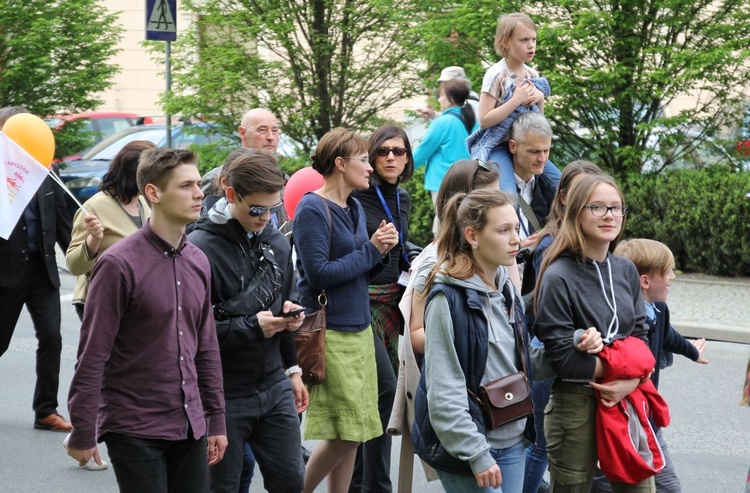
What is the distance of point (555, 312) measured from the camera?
4.28 meters

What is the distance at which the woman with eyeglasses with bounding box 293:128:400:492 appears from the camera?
198 inches

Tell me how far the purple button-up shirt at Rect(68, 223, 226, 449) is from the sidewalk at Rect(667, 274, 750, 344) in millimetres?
6908

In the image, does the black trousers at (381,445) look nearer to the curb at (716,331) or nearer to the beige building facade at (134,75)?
the curb at (716,331)

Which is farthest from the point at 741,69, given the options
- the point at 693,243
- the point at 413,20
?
the point at 413,20

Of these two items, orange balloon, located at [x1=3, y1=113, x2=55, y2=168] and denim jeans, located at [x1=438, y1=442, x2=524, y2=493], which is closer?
denim jeans, located at [x1=438, y1=442, x2=524, y2=493]

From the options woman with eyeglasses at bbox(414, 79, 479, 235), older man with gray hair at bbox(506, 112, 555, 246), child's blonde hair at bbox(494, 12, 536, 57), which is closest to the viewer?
older man with gray hair at bbox(506, 112, 555, 246)

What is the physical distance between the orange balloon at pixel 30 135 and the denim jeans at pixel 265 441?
2.48 m

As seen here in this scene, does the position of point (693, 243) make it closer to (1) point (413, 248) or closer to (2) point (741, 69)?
(2) point (741, 69)

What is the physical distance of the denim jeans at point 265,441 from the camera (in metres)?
4.41

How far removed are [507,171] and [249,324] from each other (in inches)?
86.1

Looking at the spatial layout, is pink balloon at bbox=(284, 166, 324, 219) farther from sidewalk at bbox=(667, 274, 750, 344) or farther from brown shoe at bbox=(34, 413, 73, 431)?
sidewalk at bbox=(667, 274, 750, 344)

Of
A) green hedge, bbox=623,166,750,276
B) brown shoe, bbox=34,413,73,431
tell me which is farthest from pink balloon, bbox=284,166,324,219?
green hedge, bbox=623,166,750,276

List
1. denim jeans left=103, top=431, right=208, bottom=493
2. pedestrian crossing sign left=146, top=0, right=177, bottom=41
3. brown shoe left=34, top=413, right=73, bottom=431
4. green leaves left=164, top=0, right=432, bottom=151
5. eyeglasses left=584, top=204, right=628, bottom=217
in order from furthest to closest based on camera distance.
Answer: green leaves left=164, top=0, right=432, bottom=151 < pedestrian crossing sign left=146, top=0, right=177, bottom=41 < brown shoe left=34, top=413, right=73, bottom=431 < eyeglasses left=584, top=204, right=628, bottom=217 < denim jeans left=103, top=431, right=208, bottom=493

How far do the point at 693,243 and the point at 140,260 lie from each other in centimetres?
947
